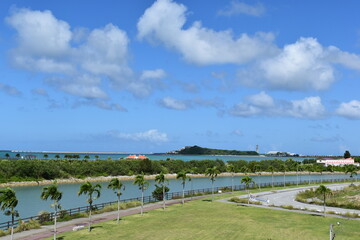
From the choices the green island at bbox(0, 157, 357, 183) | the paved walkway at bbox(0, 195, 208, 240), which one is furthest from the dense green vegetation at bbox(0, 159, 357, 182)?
the paved walkway at bbox(0, 195, 208, 240)

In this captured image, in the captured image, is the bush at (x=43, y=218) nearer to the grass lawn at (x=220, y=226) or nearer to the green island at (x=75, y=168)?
the grass lawn at (x=220, y=226)

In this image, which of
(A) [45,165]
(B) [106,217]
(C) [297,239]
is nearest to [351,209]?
(C) [297,239]

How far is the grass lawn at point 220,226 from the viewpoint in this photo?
40219mm

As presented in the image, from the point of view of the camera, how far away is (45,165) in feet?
416

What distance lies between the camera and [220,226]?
45.3 metres

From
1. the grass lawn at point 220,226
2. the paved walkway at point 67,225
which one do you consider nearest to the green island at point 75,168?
the paved walkway at point 67,225

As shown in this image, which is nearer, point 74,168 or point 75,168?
point 74,168

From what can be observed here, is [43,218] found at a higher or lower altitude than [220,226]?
higher

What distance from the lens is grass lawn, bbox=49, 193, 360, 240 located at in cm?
4022

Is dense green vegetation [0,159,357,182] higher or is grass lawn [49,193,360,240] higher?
dense green vegetation [0,159,357,182]

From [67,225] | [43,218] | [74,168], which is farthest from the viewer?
[74,168]

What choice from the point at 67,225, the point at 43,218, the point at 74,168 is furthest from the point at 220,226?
the point at 74,168

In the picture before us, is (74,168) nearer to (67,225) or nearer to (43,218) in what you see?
(43,218)

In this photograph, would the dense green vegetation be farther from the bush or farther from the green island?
the bush
